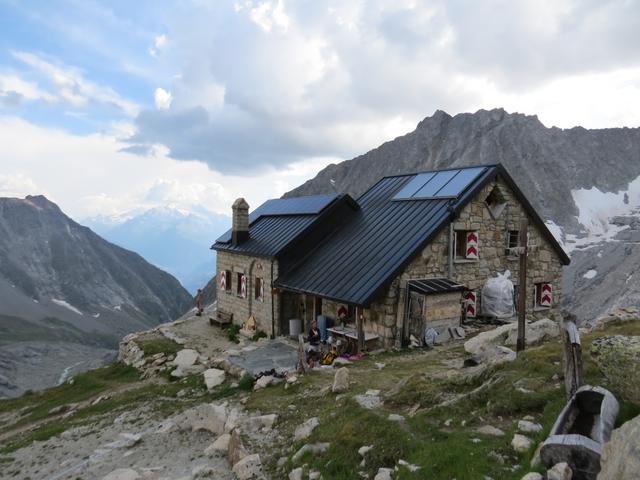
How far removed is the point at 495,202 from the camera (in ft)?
69.5

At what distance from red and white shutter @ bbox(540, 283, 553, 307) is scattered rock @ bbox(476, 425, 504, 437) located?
16.8m

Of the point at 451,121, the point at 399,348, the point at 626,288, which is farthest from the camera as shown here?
the point at 451,121

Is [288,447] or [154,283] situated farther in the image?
[154,283]

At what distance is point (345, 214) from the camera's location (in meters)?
24.5

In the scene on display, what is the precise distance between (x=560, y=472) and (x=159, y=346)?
20.9 m

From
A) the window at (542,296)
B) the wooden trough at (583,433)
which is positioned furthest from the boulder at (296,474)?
the window at (542,296)

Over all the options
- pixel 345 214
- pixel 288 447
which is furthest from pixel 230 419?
pixel 345 214

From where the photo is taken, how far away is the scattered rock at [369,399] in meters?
9.72

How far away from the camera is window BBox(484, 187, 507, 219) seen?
20.6m

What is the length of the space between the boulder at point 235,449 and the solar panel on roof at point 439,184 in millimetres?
13632

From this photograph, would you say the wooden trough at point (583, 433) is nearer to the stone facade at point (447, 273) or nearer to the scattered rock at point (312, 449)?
the scattered rock at point (312, 449)

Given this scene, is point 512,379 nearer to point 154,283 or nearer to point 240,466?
point 240,466

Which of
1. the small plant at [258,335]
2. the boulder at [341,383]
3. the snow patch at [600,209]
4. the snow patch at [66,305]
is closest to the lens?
the boulder at [341,383]

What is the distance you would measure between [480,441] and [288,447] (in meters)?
3.63
